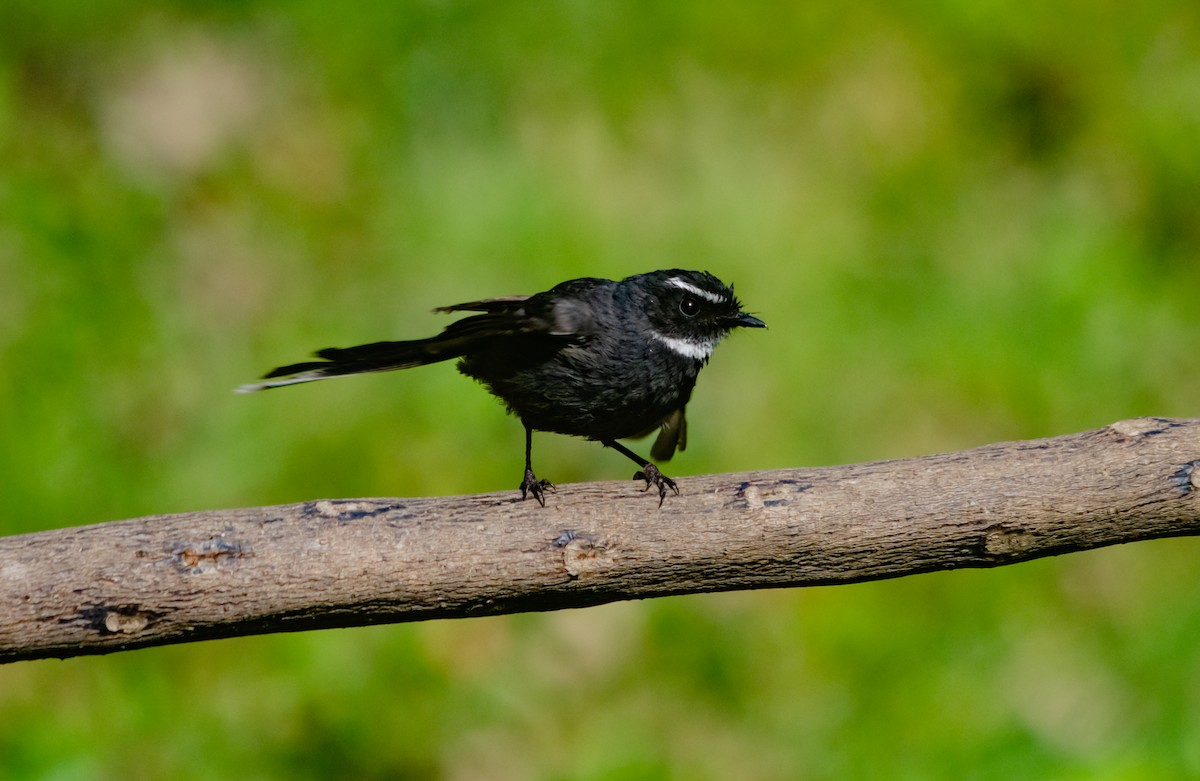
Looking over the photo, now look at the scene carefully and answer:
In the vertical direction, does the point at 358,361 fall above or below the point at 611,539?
above

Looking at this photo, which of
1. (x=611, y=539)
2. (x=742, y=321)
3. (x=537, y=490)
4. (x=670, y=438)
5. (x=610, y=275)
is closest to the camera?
(x=611, y=539)

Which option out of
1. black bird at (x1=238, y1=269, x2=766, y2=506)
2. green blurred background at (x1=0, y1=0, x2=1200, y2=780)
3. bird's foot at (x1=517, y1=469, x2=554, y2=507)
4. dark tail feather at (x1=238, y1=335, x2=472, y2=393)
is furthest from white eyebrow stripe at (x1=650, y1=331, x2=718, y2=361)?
green blurred background at (x1=0, y1=0, x2=1200, y2=780)

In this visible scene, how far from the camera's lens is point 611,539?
3.37m

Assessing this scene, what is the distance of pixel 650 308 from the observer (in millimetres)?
4430

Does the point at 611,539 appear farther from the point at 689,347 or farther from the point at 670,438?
the point at 670,438

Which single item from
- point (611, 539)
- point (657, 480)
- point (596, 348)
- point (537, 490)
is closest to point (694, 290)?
point (596, 348)

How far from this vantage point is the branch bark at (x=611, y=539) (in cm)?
323

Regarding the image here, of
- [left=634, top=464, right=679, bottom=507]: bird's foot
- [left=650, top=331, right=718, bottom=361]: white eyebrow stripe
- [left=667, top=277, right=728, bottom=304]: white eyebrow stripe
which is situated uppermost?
[left=667, top=277, right=728, bottom=304]: white eyebrow stripe

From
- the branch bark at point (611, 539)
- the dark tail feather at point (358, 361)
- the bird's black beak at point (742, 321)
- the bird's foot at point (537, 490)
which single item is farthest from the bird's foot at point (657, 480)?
the bird's black beak at point (742, 321)

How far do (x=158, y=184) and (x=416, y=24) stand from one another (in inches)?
63.9

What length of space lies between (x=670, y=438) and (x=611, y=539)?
1.58 metres

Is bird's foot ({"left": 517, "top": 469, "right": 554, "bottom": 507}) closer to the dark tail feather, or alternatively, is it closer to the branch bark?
the branch bark

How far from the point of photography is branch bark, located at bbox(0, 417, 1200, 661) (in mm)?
3230

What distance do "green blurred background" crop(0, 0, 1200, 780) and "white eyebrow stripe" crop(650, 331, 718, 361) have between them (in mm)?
1510
